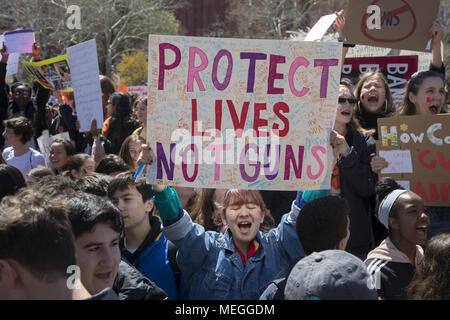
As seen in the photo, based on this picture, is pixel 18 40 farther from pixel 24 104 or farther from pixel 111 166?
pixel 111 166

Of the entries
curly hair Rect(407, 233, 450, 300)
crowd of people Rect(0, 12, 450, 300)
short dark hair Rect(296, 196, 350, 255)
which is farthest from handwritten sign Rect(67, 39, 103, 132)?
curly hair Rect(407, 233, 450, 300)

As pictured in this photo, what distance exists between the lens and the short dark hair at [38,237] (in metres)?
1.80

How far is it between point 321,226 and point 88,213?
112 centimetres

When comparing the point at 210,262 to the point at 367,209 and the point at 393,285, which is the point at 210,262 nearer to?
the point at 393,285

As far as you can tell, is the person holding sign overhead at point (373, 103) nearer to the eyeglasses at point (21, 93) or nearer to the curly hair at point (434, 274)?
the curly hair at point (434, 274)

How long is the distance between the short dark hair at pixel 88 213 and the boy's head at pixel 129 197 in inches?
31.8

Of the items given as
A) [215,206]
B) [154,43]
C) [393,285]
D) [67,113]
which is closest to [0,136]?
[67,113]

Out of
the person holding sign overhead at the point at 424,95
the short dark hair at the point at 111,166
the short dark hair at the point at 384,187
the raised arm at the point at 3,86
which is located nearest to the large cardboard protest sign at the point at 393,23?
the person holding sign overhead at the point at 424,95

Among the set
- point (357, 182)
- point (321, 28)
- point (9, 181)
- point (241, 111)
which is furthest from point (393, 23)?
point (9, 181)

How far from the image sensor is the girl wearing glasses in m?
4.18

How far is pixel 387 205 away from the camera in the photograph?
362 cm

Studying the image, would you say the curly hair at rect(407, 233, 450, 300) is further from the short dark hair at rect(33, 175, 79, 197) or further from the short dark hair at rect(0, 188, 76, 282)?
the short dark hair at rect(33, 175, 79, 197)

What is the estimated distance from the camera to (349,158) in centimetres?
410

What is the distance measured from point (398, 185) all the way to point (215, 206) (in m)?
1.24
